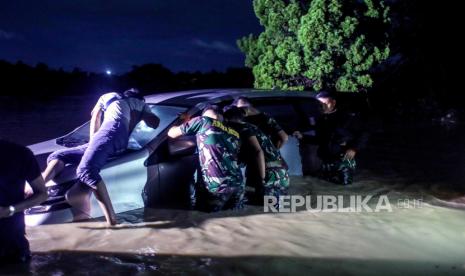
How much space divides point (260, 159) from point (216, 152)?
580 millimetres

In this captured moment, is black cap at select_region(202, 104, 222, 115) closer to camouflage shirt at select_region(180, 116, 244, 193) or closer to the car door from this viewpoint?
camouflage shirt at select_region(180, 116, 244, 193)

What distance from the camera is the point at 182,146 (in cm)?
536

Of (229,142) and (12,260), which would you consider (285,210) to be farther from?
(12,260)

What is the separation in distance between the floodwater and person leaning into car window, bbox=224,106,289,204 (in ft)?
0.94

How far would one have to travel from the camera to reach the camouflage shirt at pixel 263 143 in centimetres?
555

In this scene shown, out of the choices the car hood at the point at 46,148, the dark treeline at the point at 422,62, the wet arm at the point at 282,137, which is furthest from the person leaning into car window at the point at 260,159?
the dark treeline at the point at 422,62

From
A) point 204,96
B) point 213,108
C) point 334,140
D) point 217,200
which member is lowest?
point 217,200

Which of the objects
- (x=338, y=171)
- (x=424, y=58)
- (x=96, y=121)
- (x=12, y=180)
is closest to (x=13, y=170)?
(x=12, y=180)

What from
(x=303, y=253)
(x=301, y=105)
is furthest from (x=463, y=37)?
(x=303, y=253)

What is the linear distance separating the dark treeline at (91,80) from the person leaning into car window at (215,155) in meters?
23.9

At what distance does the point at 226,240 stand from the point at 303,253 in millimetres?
779

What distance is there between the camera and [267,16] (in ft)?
44.3

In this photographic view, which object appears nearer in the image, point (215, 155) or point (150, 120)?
point (215, 155)

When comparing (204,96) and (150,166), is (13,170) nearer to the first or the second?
(150,166)
